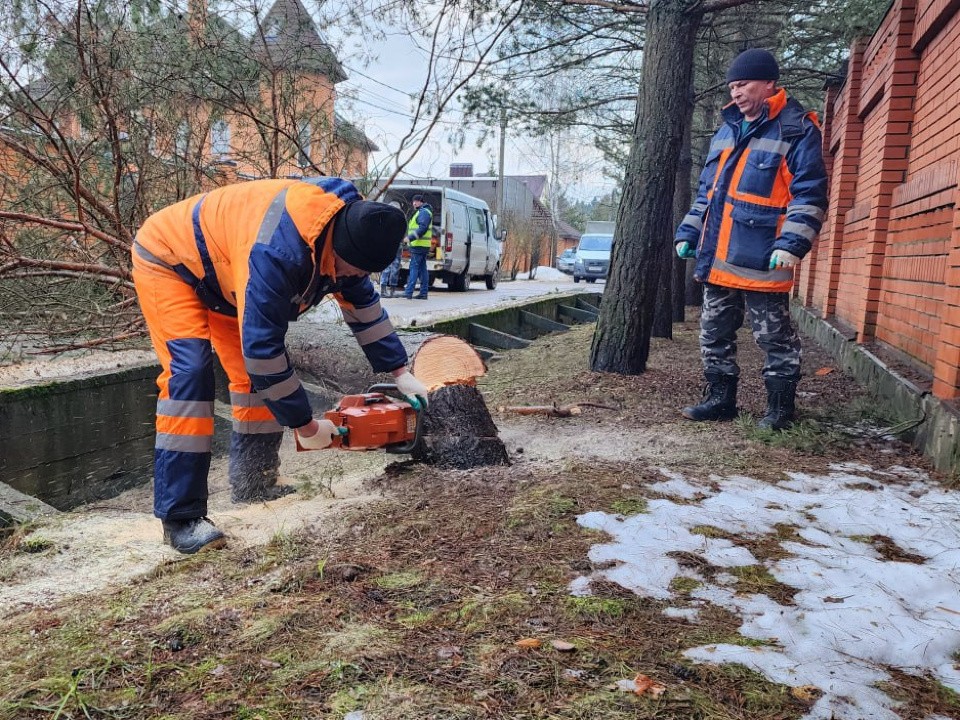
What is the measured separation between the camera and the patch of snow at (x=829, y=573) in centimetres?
166

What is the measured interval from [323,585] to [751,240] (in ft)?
9.81

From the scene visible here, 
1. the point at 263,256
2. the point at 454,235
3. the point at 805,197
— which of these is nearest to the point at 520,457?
the point at 263,256

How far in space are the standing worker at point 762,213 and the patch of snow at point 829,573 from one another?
942 millimetres

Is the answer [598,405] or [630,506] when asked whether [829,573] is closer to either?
[630,506]

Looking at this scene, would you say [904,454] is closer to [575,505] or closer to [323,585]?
[575,505]

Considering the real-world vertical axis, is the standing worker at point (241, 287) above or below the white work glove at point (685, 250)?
below

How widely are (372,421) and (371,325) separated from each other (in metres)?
0.42

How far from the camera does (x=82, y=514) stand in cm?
321

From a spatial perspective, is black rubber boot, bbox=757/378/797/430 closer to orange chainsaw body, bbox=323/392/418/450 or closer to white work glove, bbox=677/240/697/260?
white work glove, bbox=677/240/697/260

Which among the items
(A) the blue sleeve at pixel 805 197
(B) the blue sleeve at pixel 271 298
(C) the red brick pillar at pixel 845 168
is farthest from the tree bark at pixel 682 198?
(B) the blue sleeve at pixel 271 298

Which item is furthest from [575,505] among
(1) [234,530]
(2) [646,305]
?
(2) [646,305]

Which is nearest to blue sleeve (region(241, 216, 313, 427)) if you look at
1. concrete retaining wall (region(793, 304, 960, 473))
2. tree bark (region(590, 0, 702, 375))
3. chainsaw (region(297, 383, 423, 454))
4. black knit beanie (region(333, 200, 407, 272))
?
black knit beanie (region(333, 200, 407, 272))

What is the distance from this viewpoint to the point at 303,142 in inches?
234

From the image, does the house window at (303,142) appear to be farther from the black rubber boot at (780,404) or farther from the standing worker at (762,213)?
the black rubber boot at (780,404)
